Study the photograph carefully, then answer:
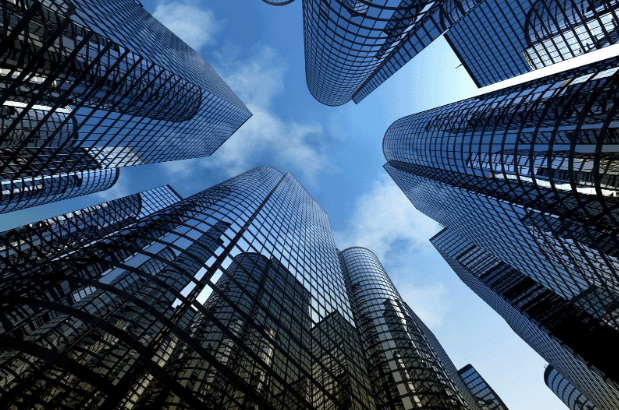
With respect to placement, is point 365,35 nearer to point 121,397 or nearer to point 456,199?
point 456,199

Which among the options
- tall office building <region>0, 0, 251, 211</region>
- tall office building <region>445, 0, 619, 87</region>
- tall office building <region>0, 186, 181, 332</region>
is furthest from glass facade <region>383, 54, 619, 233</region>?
tall office building <region>0, 0, 251, 211</region>

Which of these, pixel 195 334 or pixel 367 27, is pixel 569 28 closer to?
pixel 367 27

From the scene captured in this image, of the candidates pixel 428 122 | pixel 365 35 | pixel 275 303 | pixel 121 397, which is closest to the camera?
pixel 121 397

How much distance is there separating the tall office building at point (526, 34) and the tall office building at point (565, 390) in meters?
99.6

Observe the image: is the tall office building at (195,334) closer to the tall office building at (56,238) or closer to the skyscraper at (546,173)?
the tall office building at (56,238)

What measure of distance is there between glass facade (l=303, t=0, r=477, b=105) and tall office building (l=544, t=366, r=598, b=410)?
374 feet

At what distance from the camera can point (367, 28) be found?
42.7 meters

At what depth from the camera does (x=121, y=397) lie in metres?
10.3

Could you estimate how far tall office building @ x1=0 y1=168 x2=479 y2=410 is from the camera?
34.5ft

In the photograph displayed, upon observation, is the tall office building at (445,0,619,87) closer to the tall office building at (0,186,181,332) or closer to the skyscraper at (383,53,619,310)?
Answer: the skyscraper at (383,53,619,310)

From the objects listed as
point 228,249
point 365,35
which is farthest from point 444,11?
point 228,249

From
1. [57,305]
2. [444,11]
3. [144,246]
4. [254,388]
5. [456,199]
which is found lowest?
[254,388]

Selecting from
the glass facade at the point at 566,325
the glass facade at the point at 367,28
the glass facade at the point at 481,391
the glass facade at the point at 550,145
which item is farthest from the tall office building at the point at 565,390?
the glass facade at the point at 367,28

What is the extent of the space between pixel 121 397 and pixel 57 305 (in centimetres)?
499
